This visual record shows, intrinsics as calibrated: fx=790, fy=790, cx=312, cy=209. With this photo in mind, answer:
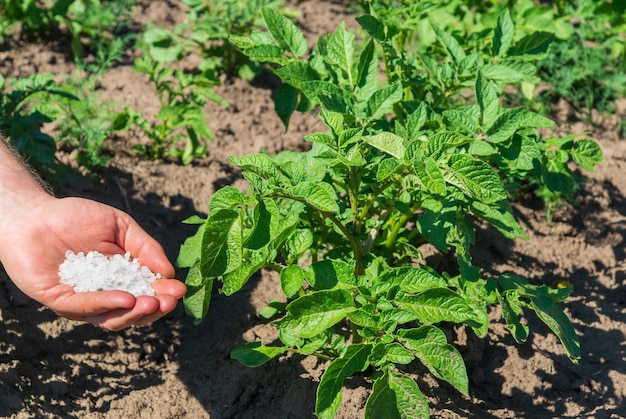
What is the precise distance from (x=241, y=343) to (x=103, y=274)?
65 centimetres

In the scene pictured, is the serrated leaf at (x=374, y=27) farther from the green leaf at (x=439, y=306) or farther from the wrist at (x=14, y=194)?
the wrist at (x=14, y=194)

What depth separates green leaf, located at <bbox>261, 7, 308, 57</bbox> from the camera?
2.67m

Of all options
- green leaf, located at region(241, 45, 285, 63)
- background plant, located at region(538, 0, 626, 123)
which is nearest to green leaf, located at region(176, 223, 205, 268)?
green leaf, located at region(241, 45, 285, 63)

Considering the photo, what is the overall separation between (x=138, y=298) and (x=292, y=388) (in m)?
0.64

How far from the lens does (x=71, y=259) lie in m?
2.42

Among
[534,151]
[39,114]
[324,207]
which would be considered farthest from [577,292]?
[39,114]

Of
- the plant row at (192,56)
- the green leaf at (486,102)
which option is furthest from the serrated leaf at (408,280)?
the plant row at (192,56)

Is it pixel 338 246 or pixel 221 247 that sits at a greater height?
pixel 221 247

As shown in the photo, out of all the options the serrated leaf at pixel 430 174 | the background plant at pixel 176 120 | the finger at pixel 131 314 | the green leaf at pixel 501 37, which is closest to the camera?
the serrated leaf at pixel 430 174

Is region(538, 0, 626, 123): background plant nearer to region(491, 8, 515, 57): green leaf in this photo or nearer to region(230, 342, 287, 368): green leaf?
region(491, 8, 515, 57): green leaf

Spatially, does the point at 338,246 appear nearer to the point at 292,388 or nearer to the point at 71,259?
the point at 292,388

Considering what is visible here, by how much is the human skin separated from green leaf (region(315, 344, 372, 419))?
50 centimetres

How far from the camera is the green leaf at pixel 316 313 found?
2109mm

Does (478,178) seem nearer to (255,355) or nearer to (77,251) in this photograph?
(255,355)
